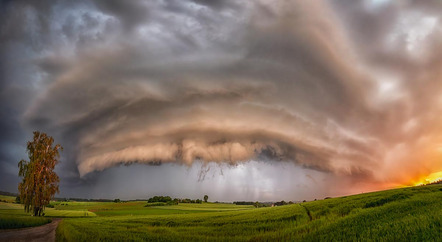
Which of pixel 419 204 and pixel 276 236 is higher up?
pixel 419 204

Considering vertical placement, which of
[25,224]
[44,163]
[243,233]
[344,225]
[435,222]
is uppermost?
[44,163]

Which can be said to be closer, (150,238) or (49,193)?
(150,238)

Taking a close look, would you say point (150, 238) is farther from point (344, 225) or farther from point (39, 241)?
→ point (344, 225)

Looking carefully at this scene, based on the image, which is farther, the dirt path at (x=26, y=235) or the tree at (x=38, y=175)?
the tree at (x=38, y=175)

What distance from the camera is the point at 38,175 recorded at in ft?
183

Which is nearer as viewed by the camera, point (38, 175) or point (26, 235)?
point (26, 235)

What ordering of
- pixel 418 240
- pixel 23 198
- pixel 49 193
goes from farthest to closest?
pixel 49 193, pixel 23 198, pixel 418 240

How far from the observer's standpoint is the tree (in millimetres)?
53094

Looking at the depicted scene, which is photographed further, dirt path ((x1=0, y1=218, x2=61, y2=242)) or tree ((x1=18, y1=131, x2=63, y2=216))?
tree ((x1=18, y1=131, x2=63, y2=216))

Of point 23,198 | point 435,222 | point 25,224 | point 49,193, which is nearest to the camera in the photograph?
point 435,222

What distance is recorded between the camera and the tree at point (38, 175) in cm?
5309

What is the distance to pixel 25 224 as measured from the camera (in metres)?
35.1

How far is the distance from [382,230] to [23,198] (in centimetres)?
6902

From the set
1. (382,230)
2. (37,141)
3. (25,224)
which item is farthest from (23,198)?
(382,230)
